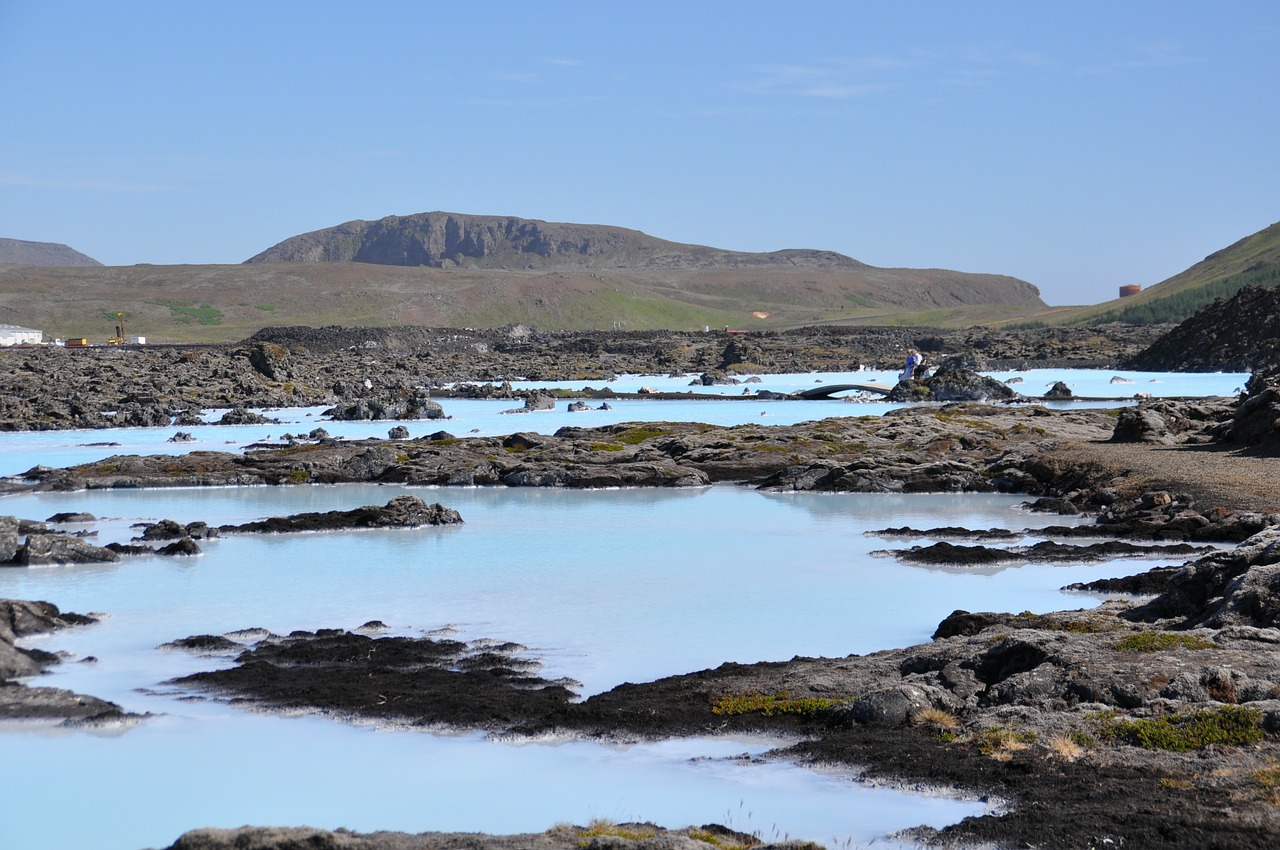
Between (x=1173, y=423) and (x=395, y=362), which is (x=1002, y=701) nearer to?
(x=1173, y=423)

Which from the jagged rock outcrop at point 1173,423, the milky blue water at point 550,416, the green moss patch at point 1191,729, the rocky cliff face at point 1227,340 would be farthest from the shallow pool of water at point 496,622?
the rocky cliff face at point 1227,340

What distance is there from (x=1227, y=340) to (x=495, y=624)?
7048 cm

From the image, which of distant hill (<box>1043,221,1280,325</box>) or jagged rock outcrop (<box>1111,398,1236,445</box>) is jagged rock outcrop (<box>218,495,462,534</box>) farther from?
distant hill (<box>1043,221,1280,325</box>)

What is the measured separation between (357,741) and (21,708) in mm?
2926

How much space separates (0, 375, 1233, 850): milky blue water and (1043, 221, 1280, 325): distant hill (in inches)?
5077

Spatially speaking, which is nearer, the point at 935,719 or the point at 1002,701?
the point at 935,719

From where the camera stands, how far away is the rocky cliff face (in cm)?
7119

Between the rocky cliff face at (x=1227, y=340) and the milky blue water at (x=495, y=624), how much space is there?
52.0 meters

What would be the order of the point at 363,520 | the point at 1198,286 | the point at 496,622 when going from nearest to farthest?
the point at 496,622, the point at 363,520, the point at 1198,286

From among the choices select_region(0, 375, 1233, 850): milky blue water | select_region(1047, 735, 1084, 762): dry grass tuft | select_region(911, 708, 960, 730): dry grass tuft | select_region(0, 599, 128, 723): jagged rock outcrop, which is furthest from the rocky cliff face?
select_region(0, 599, 128, 723): jagged rock outcrop

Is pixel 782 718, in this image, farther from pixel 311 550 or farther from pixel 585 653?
pixel 311 550

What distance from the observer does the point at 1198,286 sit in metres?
156

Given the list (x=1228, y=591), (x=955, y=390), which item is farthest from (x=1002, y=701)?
(x=955, y=390)

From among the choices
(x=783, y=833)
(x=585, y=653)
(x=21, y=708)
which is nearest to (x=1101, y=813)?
(x=783, y=833)
